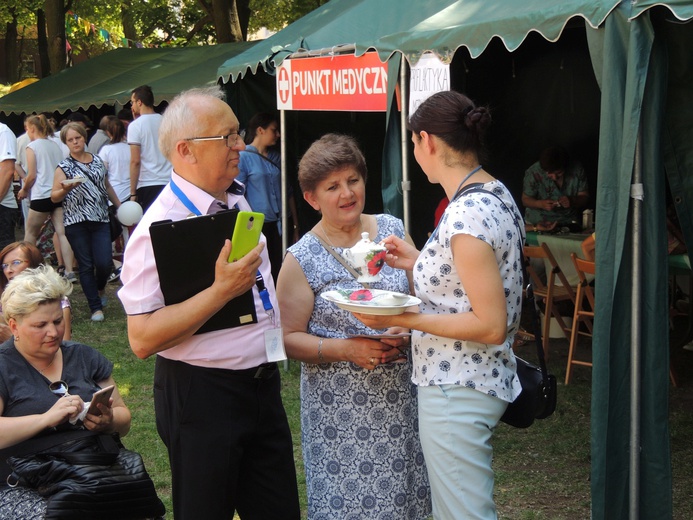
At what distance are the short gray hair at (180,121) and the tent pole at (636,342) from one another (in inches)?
67.6

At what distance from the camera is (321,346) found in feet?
9.74

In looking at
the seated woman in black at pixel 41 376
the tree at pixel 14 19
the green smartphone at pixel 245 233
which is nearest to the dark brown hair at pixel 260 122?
the seated woman in black at pixel 41 376

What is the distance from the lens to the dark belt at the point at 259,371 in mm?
2654

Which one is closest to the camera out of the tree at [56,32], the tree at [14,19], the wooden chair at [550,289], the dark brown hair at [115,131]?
the wooden chair at [550,289]

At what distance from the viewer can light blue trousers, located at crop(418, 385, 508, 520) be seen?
2.62 metres

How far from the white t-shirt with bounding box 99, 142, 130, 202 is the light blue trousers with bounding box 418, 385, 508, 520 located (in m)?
7.97

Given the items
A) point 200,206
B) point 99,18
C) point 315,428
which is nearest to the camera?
point 200,206

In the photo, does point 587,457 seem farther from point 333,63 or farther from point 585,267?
point 333,63

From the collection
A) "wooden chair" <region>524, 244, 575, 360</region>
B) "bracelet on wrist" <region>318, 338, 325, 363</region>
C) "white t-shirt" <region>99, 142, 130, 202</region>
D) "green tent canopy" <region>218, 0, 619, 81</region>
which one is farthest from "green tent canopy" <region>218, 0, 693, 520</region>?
"white t-shirt" <region>99, 142, 130, 202</region>

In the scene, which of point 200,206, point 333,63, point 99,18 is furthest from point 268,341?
point 99,18

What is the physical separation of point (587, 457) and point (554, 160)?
4117 millimetres

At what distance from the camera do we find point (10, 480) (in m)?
3.21

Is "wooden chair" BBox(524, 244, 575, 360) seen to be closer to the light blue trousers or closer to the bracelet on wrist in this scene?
the bracelet on wrist

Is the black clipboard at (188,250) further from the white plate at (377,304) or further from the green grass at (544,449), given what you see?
the green grass at (544,449)
